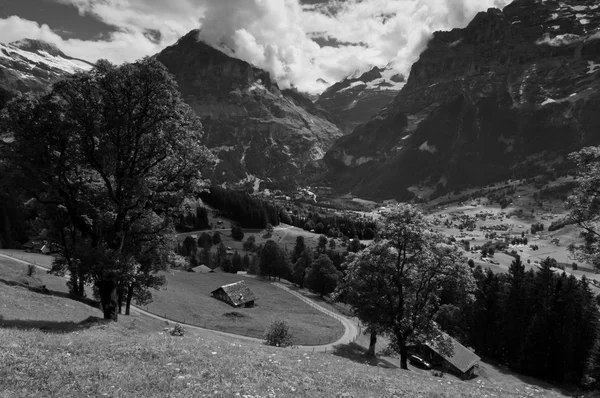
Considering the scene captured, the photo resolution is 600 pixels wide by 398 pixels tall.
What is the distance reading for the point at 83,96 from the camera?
895 inches

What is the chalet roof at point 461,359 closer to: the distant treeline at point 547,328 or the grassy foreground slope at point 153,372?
the distant treeline at point 547,328

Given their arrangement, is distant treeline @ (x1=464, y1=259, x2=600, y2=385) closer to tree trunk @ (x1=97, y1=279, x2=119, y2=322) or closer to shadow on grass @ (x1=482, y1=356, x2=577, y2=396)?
shadow on grass @ (x1=482, y1=356, x2=577, y2=396)

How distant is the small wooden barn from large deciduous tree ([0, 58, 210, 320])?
67160 mm

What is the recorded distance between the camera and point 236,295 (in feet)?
302

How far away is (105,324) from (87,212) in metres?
7.15

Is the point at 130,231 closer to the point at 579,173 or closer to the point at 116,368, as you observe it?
the point at 116,368

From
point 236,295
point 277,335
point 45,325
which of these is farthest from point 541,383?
point 45,325

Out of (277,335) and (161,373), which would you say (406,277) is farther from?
(161,373)

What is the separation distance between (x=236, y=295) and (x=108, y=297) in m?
69.5

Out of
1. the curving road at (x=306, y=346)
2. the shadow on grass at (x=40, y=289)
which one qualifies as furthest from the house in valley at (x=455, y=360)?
the shadow on grass at (x=40, y=289)

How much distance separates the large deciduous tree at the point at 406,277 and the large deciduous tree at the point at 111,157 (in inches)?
691

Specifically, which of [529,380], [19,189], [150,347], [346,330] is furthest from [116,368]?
[529,380]

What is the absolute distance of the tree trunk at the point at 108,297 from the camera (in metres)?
24.2

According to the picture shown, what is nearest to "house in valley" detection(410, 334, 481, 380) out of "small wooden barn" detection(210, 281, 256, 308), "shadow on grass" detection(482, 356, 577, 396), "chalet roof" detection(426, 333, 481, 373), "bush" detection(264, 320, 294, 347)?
"chalet roof" detection(426, 333, 481, 373)
